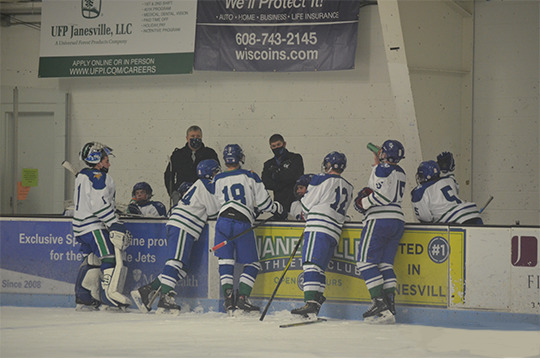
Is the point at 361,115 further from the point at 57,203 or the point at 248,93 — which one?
the point at 57,203

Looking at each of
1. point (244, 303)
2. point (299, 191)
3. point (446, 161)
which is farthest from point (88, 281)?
point (446, 161)

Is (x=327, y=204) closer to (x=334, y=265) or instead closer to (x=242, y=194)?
(x=334, y=265)

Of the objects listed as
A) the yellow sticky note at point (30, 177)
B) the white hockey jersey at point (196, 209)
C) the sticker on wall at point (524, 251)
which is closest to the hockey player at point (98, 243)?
the white hockey jersey at point (196, 209)

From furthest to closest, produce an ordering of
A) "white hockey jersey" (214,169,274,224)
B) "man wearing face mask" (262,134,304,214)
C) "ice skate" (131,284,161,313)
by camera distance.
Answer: "man wearing face mask" (262,134,304,214)
"ice skate" (131,284,161,313)
"white hockey jersey" (214,169,274,224)

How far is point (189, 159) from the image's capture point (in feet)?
27.5

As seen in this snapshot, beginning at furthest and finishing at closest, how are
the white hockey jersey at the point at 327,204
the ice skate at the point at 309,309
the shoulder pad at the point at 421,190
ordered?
1. the shoulder pad at the point at 421,190
2. the white hockey jersey at the point at 327,204
3. the ice skate at the point at 309,309

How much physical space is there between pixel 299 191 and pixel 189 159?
1.45 meters

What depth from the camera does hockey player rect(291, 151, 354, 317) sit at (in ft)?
20.9

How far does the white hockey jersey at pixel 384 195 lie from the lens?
6383 mm

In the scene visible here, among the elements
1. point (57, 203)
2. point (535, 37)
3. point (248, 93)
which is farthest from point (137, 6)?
point (535, 37)

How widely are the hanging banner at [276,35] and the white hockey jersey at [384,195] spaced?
114 inches

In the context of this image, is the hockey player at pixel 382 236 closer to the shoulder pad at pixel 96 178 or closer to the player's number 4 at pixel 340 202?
the player's number 4 at pixel 340 202

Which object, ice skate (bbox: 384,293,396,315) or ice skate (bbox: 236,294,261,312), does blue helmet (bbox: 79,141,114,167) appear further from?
ice skate (bbox: 384,293,396,315)

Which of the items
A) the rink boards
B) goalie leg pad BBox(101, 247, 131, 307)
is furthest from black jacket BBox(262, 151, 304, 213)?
goalie leg pad BBox(101, 247, 131, 307)
